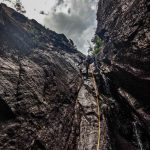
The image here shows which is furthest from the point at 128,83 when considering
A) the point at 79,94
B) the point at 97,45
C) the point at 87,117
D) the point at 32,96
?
the point at 97,45

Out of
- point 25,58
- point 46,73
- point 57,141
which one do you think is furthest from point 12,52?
point 57,141

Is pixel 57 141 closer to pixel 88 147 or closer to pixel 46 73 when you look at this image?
pixel 88 147

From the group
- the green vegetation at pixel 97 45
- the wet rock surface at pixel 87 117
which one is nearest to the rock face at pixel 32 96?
the wet rock surface at pixel 87 117

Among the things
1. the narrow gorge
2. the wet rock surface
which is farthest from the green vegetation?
the wet rock surface

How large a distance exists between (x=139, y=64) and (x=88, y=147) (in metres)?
5.45

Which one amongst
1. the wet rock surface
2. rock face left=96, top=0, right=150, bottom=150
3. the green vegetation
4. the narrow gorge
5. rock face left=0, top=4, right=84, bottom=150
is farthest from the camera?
the green vegetation

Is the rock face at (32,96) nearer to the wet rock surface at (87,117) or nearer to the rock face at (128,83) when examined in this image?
the wet rock surface at (87,117)

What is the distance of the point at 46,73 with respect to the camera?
15.7m

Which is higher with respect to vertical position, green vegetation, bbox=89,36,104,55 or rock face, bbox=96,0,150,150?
green vegetation, bbox=89,36,104,55

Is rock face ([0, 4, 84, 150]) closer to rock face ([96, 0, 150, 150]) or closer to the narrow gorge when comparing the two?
the narrow gorge

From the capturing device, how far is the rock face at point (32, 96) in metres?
11.2

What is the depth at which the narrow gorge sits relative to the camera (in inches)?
461

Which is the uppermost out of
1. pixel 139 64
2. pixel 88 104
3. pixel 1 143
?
pixel 139 64

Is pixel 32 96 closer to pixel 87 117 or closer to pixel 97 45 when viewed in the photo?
pixel 87 117
